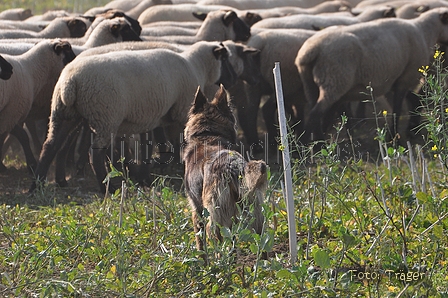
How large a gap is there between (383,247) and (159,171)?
5230 millimetres

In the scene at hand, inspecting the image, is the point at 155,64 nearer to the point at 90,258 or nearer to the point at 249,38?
the point at 249,38

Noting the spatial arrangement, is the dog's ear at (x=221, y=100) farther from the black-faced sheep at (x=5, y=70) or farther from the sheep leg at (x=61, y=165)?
the sheep leg at (x=61, y=165)

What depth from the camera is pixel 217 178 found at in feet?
16.3

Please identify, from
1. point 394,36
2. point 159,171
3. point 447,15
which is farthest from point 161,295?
point 447,15

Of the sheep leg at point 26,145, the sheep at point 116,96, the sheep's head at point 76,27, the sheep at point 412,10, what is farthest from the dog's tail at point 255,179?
the sheep at point 412,10

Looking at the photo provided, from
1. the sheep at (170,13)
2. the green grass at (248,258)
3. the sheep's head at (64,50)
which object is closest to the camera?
the green grass at (248,258)

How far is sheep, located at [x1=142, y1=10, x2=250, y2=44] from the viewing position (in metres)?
11.8

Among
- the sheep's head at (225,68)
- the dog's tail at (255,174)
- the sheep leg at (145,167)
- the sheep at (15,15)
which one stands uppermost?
the dog's tail at (255,174)

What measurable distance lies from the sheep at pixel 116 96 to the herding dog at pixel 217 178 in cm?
280

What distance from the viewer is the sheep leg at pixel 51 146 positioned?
8.59 metres

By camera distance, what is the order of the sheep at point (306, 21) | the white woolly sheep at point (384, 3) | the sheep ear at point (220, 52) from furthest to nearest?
1. the white woolly sheep at point (384, 3)
2. the sheep at point (306, 21)
3. the sheep ear at point (220, 52)

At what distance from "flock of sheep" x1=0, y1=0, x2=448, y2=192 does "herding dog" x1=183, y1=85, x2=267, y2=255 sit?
2.88 metres

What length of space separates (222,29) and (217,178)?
731cm

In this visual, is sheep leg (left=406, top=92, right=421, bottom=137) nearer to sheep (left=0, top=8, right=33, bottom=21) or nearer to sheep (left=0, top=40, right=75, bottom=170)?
sheep (left=0, top=40, right=75, bottom=170)
